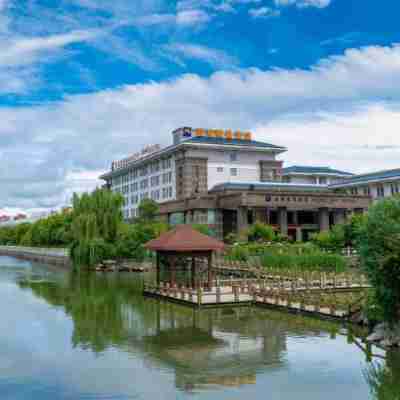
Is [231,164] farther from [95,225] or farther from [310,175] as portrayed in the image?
[95,225]

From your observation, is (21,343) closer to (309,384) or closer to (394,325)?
(309,384)

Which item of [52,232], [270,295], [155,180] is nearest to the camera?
[270,295]

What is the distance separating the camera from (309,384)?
12.2m

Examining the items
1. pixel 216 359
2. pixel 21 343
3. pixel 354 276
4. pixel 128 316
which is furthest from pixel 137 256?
pixel 216 359

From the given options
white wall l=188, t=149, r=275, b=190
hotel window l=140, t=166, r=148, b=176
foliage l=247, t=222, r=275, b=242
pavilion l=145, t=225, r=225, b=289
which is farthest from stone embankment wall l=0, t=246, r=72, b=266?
pavilion l=145, t=225, r=225, b=289

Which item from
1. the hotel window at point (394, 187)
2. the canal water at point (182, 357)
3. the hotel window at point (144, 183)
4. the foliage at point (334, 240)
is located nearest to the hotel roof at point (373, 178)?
the hotel window at point (394, 187)

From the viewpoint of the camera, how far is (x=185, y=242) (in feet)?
86.3

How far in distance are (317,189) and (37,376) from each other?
57.2 meters

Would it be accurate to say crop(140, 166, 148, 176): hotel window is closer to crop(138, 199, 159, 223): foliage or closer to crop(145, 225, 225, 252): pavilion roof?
crop(138, 199, 159, 223): foliage

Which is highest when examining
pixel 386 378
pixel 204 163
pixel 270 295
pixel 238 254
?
pixel 204 163

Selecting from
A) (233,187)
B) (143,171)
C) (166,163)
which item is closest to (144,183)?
(143,171)

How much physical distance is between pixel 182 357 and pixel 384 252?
6256 mm

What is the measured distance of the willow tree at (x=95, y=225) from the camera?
165 feet

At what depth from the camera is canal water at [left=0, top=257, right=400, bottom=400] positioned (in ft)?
38.9
